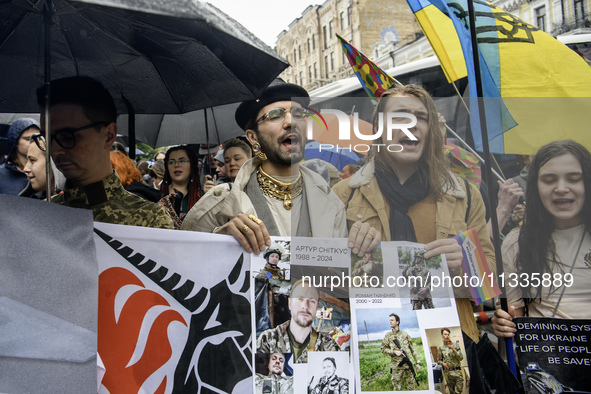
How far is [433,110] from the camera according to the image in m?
2.09

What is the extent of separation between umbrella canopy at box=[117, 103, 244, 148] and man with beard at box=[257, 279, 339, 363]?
2.82 meters

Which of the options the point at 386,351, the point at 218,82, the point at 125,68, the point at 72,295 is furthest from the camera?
the point at 125,68

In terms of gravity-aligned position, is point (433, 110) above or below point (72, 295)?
above

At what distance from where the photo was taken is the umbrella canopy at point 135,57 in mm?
2129

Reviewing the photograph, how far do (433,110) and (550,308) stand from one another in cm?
96

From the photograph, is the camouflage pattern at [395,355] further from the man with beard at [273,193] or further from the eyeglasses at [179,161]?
the eyeglasses at [179,161]

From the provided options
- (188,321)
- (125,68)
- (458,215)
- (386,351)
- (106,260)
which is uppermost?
(125,68)

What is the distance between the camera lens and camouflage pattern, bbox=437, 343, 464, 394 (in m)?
1.98

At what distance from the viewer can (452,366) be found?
199 centimetres

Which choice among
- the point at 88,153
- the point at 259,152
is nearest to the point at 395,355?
the point at 259,152

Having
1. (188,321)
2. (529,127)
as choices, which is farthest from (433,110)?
(188,321)

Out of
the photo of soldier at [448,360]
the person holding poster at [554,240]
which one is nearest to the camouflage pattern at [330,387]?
the photo of soldier at [448,360]

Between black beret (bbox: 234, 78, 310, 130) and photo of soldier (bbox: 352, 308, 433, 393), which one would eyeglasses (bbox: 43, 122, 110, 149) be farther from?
photo of soldier (bbox: 352, 308, 433, 393)

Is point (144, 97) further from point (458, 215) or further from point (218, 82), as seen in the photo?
point (458, 215)
